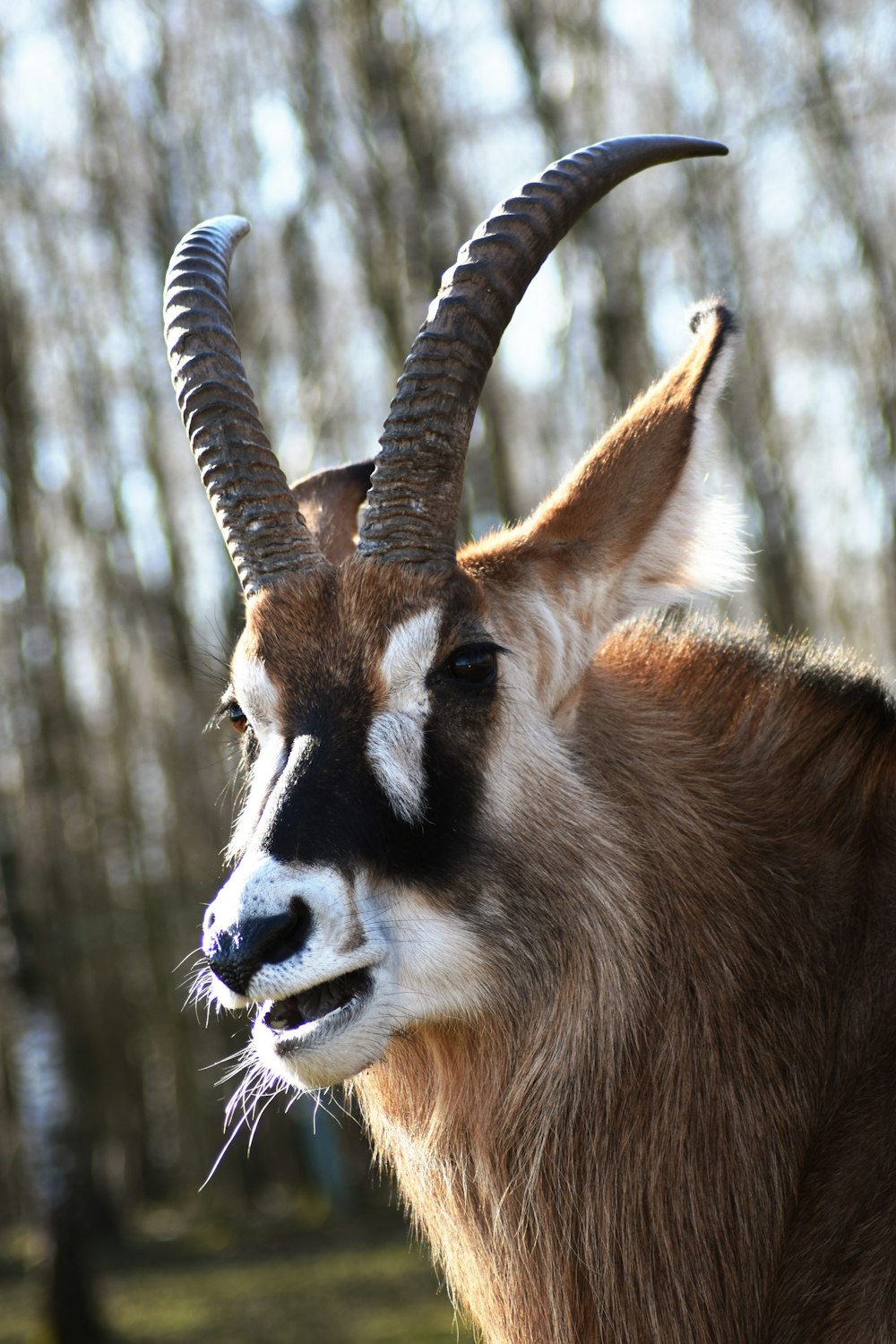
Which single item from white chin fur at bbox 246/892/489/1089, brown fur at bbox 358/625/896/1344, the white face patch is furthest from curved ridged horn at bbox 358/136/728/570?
white chin fur at bbox 246/892/489/1089

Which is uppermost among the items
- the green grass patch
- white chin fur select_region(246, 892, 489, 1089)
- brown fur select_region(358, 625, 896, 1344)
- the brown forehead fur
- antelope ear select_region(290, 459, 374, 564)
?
antelope ear select_region(290, 459, 374, 564)

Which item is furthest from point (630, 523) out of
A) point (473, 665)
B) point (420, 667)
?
point (420, 667)

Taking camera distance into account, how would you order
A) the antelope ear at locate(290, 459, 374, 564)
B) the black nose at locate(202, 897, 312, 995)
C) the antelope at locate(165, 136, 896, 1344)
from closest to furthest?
the black nose at locate(202, 897, 312, 995), the antelope at locate(165, 136, 896, 1344), the antelope ear at locate(290, 459, 374, 564)

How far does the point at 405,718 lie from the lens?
11.1 feet

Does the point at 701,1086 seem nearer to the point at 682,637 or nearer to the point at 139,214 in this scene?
the point at 682,637

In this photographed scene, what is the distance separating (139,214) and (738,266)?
30.3 feet

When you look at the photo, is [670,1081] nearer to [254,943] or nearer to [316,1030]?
[316,1030]

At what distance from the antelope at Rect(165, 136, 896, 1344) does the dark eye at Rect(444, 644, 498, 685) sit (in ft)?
0.04

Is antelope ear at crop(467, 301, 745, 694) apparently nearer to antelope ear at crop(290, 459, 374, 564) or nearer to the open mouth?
antelope ear at crop(290, 459, 374, 564)

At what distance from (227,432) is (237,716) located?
86 centimetres

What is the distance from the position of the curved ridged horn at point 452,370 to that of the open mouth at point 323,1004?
1121 mm

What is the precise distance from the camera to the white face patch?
3.27 m

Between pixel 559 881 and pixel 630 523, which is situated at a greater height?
pixel 630 523

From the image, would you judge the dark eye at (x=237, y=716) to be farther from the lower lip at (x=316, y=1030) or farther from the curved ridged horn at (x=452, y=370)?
the lower lip at (x=316, y=1030)
